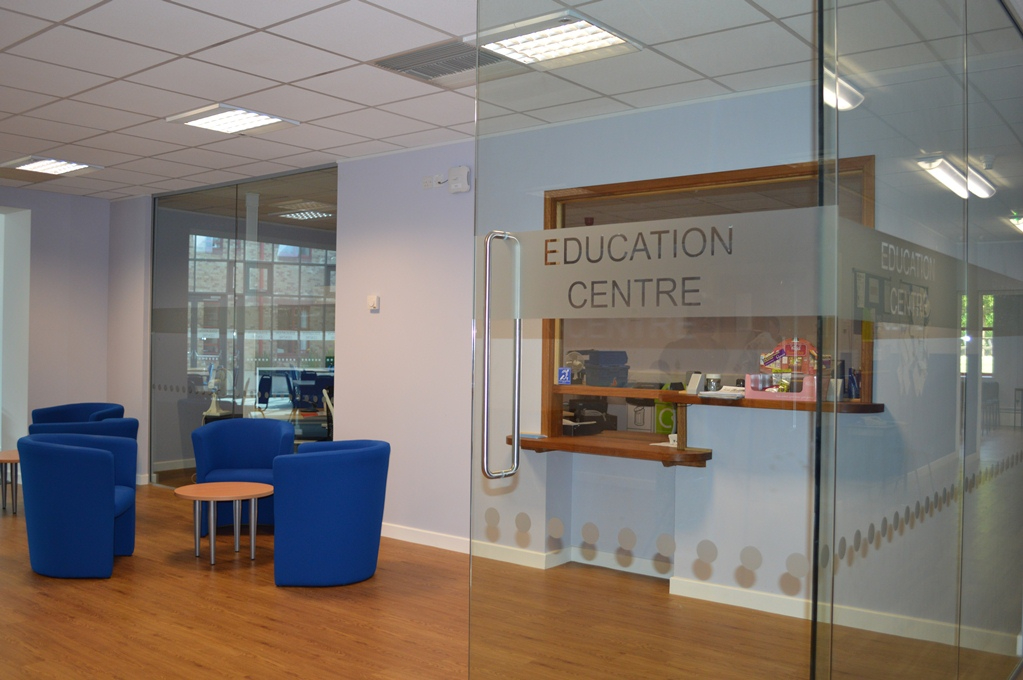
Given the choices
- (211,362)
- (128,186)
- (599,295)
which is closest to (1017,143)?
(599,295)

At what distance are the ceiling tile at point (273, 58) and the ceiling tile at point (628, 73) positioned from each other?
7.64 ft

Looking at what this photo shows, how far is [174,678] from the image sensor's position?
3854 mm

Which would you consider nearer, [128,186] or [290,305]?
[290,305]

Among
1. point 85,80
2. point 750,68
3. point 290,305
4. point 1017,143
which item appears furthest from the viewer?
point 290,305

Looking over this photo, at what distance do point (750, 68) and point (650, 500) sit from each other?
1.22 meters

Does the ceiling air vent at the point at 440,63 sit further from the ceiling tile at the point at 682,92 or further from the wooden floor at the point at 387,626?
the wooden floor at the point at 387,626

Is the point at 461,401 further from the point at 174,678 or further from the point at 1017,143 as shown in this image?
the point at 1017,143

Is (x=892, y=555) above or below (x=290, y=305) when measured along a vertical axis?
below

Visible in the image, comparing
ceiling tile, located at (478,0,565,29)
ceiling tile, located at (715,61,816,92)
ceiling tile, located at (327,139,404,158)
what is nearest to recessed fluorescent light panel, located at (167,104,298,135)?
ceiling tile, located at (327,139,404,158)

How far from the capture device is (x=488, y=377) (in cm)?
276

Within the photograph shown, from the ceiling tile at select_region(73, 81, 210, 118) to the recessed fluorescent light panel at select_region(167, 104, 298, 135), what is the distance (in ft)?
0.35

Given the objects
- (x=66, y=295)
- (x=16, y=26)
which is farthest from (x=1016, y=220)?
(x=66, y=295)

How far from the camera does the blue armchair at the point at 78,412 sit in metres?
7.97

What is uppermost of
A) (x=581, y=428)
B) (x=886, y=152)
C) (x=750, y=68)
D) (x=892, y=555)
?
(x=750, y=68)
